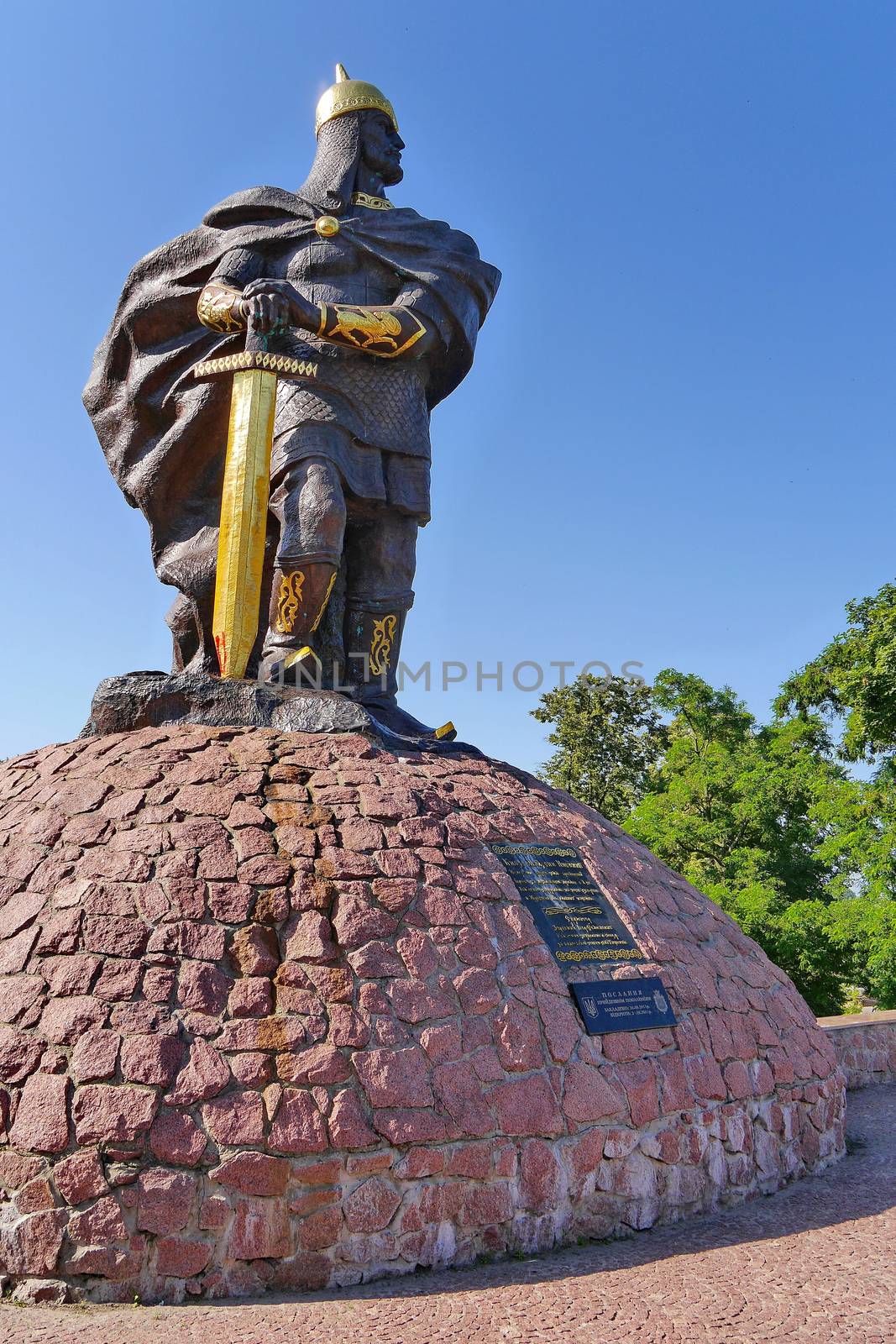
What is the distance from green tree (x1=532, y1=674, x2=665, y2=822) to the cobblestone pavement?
15293 millimetres

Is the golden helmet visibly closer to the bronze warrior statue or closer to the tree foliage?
the bronze warrior statue

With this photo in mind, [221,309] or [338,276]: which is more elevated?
[338,276]

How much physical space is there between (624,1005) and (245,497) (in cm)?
276

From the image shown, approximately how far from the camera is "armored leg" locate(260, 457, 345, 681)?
511 cm

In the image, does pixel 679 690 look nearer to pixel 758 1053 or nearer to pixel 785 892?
pixel 785 892

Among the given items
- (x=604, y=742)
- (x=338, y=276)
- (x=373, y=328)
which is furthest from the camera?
(x=604, y=742)

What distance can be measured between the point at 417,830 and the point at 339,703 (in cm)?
88

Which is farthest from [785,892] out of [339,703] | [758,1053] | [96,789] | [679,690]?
[96,789]

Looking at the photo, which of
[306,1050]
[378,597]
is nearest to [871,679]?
[378,597]

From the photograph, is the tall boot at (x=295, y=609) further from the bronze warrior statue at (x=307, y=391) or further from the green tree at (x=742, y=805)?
the green tree at (x=742, y=805)

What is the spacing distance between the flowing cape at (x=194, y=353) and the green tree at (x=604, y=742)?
13.6m

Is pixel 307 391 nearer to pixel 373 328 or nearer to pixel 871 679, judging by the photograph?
pixel 373 328

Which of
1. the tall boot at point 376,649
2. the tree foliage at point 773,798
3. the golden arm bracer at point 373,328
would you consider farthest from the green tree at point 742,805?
the golden arm bracer at point 373,328

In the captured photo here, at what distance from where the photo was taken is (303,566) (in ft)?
16.8
